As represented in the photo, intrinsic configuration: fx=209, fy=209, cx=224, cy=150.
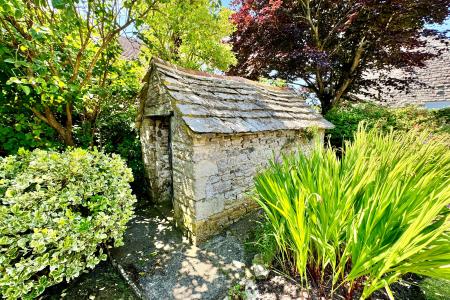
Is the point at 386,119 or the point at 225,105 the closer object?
the point at 225,105

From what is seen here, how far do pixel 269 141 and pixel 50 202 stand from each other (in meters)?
4.13

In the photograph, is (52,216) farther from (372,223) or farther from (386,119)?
(386,119)

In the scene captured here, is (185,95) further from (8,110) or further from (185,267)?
(8,110)

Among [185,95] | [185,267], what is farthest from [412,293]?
[185,95]

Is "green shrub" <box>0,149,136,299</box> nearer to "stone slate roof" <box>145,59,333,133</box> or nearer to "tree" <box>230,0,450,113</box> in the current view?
"stone slate roof" <box>145,59,333,133</box>

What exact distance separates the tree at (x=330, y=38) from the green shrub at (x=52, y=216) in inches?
336

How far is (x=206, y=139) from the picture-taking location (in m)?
3.74

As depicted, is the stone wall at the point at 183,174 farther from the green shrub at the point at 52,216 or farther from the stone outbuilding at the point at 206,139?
the green shrub at the point at 52,216

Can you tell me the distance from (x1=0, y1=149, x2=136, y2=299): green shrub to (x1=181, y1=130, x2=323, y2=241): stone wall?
46.5 inches

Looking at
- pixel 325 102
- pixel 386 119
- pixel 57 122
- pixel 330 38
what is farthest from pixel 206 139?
pixel 325 102

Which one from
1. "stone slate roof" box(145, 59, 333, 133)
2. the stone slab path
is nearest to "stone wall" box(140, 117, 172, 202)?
the stone slab path

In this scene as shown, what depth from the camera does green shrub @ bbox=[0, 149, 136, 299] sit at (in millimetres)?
2316

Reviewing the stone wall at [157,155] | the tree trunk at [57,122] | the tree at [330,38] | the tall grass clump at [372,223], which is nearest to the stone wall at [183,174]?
the stone wall at [157,155]

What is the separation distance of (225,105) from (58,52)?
3.00 m
